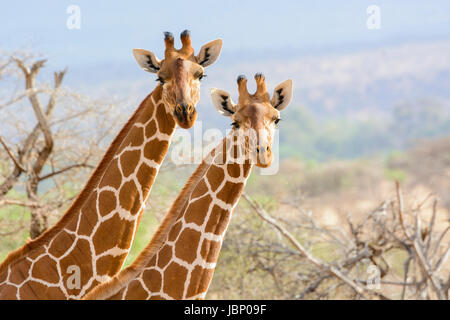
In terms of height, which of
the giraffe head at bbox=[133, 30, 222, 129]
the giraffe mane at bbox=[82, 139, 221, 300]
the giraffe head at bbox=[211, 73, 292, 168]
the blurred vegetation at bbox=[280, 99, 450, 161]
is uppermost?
the blurred vegetation at bbox=[280, 99, 450, 161]

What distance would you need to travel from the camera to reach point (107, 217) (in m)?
4.20

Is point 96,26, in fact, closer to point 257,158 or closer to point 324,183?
point 324,183

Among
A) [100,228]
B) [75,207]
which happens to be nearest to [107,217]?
[100,228]

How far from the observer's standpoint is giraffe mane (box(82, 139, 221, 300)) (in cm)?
359

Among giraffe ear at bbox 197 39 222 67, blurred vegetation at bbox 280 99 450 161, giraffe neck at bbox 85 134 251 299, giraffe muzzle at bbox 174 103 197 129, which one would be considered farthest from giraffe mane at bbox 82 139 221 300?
blurred vegetation at bbox 280 99 450 161

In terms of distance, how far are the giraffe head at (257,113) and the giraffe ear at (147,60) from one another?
566mm

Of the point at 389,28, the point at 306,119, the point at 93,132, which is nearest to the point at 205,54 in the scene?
the point at 93,132

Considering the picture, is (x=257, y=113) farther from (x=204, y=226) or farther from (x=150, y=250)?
(x=150, y=250)

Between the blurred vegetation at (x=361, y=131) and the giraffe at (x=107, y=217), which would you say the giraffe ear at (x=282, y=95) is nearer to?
the giraffe at (x=107, y=217)

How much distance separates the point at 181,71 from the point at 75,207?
1193mm

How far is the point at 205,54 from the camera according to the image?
162 inches

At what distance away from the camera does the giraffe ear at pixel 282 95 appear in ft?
12.0

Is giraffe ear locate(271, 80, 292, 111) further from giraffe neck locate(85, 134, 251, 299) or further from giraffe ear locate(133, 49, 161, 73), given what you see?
giraffe ear locate(133, 49, 161, 73)

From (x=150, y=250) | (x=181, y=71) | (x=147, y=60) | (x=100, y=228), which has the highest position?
(x=147, y=60)
